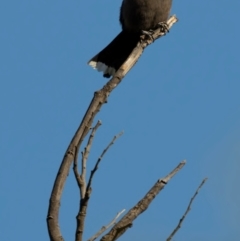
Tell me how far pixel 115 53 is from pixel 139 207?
5235 millimetres

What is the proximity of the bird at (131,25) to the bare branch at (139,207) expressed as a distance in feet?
15.2

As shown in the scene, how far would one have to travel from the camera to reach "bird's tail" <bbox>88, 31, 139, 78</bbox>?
7.29m

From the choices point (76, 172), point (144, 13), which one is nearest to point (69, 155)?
point (76, 172)

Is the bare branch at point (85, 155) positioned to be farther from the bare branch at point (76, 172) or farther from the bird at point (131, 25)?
the bird at point (131, 25)

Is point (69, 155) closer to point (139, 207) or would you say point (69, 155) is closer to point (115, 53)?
point (139, 207)

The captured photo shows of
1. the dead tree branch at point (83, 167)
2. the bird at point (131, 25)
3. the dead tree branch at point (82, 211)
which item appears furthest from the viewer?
the bird at point (131, 25)

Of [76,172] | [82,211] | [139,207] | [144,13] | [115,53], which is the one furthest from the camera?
[115,53]

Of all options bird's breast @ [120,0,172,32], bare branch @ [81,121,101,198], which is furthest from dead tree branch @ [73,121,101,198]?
bird's breast @ [120,0,172,32]

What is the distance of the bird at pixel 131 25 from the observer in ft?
24.4

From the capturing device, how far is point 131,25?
25.0ft

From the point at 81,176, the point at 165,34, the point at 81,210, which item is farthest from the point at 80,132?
the point at 165,34

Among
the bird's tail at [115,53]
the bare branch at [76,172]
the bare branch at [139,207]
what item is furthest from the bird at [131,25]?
the bare branch at [139,207]

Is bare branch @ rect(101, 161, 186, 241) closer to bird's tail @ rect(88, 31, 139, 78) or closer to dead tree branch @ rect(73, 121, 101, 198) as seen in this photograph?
dead tree branch @ rect(73, 121, 101, 198)

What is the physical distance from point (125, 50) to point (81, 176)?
17.1 ft
